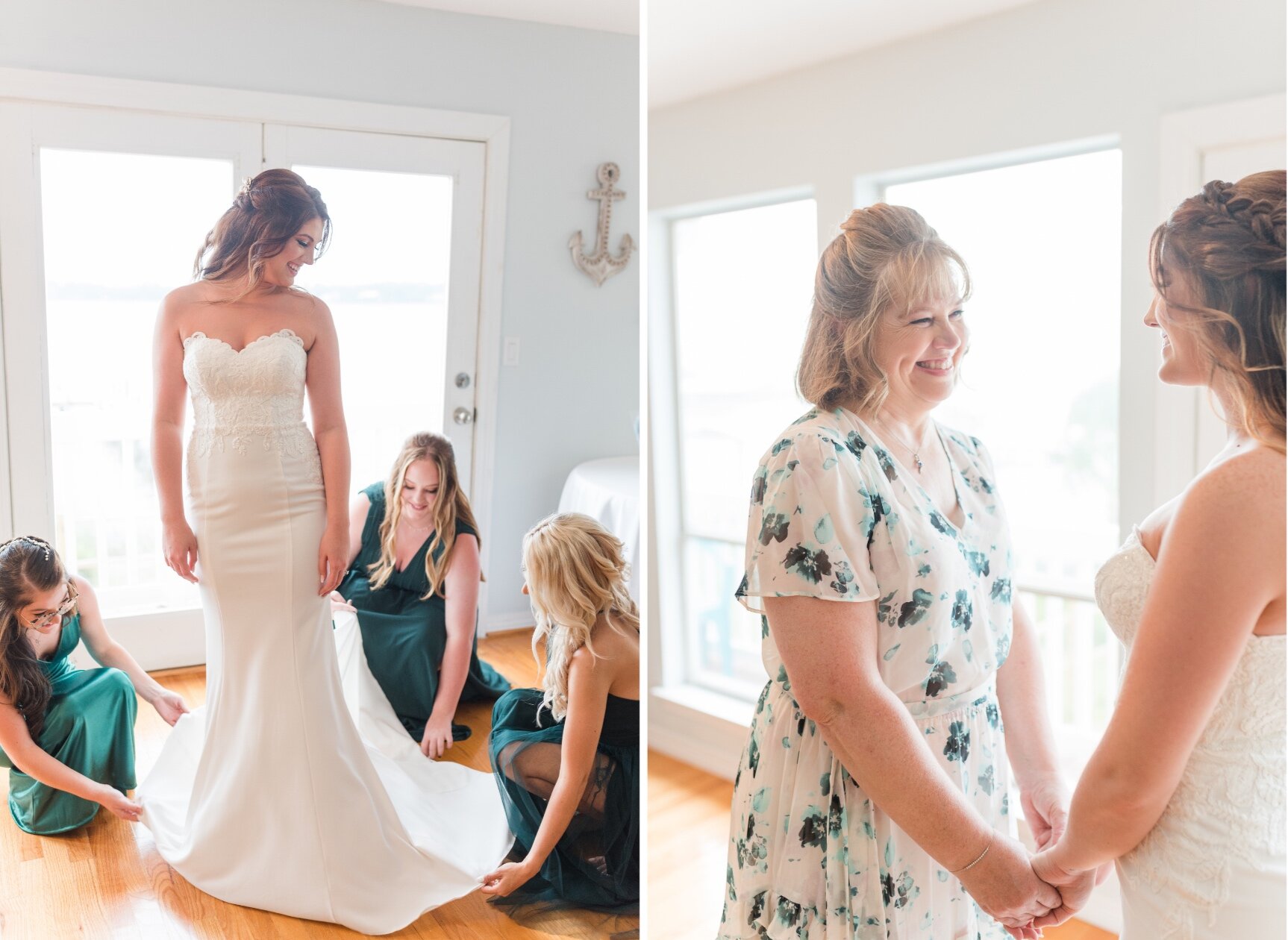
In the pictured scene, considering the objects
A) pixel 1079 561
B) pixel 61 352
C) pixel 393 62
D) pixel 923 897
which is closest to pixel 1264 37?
pixel 1079 561

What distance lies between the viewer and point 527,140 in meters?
1.58

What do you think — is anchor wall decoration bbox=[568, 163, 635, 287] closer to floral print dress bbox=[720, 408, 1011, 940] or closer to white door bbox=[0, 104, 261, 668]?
white door bbox=[0, 104, 261, 668]

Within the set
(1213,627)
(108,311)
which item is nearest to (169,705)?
(108,311)

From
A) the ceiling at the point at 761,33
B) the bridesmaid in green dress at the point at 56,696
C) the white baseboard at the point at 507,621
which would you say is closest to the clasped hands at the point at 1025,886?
the white baseboard at the point at 507,621

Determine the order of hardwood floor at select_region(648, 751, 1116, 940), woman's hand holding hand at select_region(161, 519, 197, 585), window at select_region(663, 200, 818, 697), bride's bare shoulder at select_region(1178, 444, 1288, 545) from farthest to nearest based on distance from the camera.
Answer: woman's hand holding hand at select_region(161, 519, 197, 585), hardwood floor at select_region(648, 751, 1116, 940), window at select_region(663, 200, 818, 697), bride's bare shoulder at select_region(1178, 444, 1288, 545)

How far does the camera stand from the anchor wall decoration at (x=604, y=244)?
1.61 m

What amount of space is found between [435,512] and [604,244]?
524 millimetres

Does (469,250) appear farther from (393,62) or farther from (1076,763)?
(1076,763)

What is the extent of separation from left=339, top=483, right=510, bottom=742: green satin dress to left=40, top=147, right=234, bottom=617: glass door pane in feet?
1.05

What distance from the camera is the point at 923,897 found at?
113 cm

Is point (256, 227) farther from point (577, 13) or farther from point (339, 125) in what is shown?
point (577, 13)

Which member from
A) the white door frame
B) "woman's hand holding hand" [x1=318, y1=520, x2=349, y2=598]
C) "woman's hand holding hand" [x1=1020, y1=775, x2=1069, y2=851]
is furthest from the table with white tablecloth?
"woman's hand holding hand" [x1=1020, y1=775, x2=1069, y2=851]

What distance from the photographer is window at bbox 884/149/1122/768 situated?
1060 mm

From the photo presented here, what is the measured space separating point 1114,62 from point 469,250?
3.16 feet
